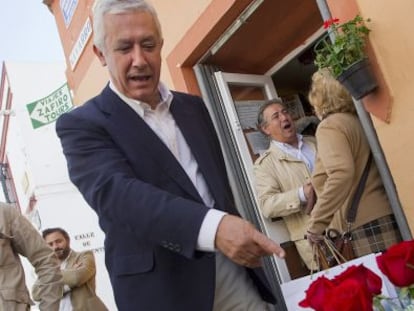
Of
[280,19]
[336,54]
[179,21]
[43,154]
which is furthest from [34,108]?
[336,54]

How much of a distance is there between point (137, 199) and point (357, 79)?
1849 mm

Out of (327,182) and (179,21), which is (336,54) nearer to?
(327,182)

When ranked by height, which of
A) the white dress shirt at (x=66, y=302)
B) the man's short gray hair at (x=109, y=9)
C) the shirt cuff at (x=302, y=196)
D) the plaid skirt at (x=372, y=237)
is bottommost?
the plaid skirt at (x=372, y=237)

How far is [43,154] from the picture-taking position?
37.0 ft

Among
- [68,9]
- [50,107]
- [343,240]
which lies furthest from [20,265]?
[50,107]

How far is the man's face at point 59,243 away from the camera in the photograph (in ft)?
15.2

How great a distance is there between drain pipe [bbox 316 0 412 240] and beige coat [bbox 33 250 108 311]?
2515mm

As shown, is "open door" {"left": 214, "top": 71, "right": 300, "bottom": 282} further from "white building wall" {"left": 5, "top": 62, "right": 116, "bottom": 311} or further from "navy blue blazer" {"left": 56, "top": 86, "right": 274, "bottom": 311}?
"white building wall" {"left": 5, "top": 62, "right": 116, "bottom": 311}

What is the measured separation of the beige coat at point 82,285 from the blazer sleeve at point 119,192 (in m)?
2.84

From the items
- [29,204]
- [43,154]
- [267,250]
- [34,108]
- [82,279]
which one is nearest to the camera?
[267,250]

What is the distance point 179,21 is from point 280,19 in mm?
914

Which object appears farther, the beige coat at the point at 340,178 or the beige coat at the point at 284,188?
the beige coat at the point at 284,188

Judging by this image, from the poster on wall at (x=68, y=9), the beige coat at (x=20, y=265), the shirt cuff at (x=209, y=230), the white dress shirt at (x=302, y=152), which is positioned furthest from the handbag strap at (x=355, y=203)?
the poster on wall at (x=68, y=9)

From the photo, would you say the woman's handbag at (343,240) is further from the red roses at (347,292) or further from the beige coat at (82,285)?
the beige coat at (82,285)
